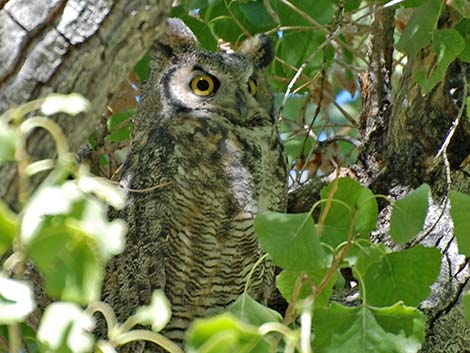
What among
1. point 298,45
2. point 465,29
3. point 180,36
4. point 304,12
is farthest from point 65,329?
point 180,36

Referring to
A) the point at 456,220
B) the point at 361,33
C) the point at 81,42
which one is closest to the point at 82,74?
the point at 81,42

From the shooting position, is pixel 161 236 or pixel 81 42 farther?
pixel 161 236

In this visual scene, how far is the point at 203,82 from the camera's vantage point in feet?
8.21

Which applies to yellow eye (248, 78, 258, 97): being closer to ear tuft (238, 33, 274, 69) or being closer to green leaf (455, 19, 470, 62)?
ear tuft (238, 33, 274, 69)

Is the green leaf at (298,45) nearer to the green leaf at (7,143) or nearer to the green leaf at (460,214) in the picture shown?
the green leaf at (460,214)

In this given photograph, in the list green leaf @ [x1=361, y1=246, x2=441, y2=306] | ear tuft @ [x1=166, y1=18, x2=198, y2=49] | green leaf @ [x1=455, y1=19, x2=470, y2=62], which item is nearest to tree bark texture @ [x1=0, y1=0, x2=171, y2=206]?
green leaf @ [x1=361, y1=246, x2=441, y2=306]

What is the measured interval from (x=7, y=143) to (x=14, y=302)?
138 mm

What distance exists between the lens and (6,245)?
2.88 feet

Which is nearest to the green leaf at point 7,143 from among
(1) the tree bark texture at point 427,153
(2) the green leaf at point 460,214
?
(2) the green leaf at point 460,214

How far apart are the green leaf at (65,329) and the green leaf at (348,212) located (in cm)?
58

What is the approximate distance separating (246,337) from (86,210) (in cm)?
20

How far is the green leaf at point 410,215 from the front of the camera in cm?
144

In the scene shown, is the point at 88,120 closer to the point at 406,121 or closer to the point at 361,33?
the point at 406,121

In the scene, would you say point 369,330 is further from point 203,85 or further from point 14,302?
point 203,85
